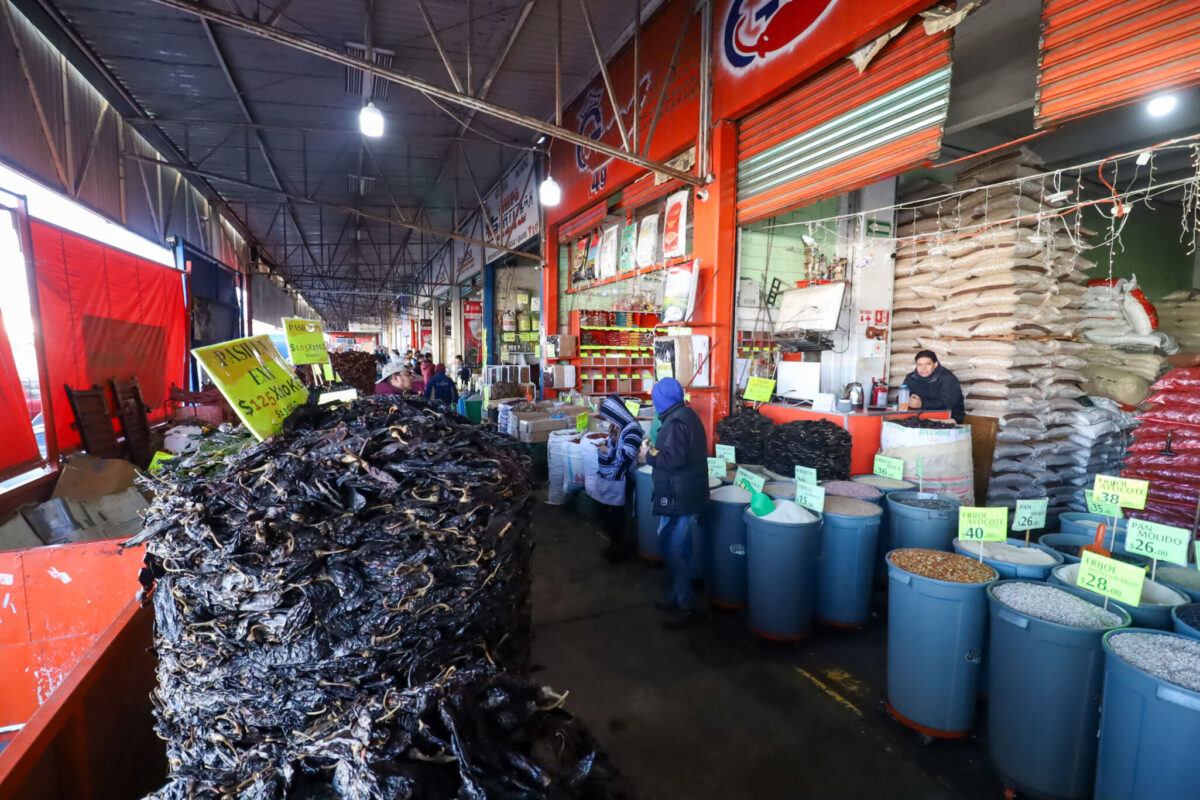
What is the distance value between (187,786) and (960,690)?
10.2ft

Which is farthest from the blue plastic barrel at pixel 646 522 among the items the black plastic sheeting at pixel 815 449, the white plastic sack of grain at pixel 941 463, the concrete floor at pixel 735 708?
the white plastic sack of grain at pixel 941 463

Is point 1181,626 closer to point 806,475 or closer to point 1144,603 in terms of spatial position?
point 1144,603

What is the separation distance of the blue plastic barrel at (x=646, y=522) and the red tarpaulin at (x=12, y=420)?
5.08m

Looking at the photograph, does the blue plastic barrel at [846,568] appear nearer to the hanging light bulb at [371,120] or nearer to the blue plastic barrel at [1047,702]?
the blue plastic barrel at [1047,702]

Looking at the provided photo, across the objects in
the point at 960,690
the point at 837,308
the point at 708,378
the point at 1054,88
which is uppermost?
the point at 1054,88

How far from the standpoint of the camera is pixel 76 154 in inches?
255

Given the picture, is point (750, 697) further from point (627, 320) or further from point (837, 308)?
point (627, 320)

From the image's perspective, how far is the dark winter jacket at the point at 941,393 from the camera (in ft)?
17.6

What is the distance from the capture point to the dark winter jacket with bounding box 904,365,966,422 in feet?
17.6

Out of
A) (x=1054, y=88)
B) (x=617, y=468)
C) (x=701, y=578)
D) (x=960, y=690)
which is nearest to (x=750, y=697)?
(x=960, y=690)

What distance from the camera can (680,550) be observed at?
3.85m

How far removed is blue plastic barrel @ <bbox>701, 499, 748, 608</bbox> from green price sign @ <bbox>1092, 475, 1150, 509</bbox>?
195 cm

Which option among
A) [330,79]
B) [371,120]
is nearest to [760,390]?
[371,120]

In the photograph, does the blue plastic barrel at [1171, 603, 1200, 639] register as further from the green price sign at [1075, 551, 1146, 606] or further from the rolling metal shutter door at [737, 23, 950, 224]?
the rolling metal shutter door at [737, 23, 950, 224]
